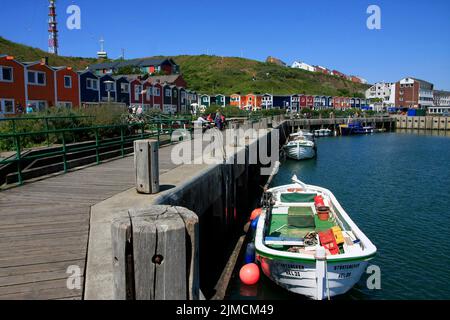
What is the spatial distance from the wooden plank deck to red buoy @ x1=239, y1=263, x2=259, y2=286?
12.8 ft

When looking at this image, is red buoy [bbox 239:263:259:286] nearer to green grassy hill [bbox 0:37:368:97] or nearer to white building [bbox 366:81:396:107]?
green grassy hill [bbox 0:37:368:97]

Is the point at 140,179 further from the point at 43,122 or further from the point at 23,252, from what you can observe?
the point at 43,122

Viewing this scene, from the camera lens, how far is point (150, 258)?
3.23m

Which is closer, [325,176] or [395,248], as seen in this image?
[395,248]

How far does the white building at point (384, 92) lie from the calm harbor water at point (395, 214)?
126 meters

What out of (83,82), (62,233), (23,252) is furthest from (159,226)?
(83,82)

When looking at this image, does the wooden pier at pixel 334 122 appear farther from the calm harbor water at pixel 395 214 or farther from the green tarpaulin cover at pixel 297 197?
the green tarpaulin cover at pixel 297 197

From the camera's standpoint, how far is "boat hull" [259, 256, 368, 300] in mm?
9617

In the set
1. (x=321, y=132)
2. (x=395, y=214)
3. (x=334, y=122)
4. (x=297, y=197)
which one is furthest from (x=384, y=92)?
(x=297, y=197)

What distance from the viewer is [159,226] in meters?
3.24

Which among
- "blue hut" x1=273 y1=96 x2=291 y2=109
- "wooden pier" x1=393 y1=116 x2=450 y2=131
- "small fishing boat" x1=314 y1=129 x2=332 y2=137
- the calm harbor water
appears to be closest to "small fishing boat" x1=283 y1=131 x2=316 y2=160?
the calm harbor water

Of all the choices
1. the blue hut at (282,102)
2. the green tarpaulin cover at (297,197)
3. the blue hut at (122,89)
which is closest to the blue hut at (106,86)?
the blue hut at (122,89)

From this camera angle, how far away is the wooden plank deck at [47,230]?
460 cm
